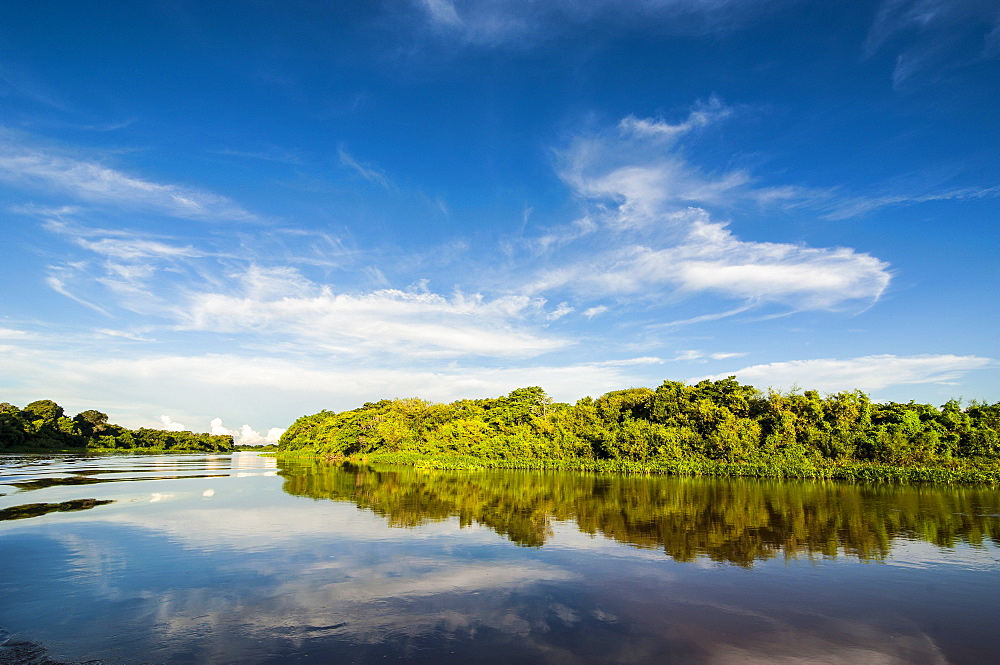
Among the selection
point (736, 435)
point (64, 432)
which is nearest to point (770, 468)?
point (736, 435)

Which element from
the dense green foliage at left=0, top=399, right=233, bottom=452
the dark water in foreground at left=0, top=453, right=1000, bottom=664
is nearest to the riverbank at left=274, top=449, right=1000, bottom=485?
the dark water in foreground at left=0, top=453, right=1000, bottom=664

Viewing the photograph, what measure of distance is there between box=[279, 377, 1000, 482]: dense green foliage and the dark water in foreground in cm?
1875

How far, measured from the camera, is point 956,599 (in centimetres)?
959

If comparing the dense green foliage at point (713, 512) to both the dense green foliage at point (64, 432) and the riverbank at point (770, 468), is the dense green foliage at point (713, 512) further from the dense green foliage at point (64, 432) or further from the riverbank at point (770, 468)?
the dense green foliage at point (64, 432)

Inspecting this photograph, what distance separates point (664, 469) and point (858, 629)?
111 ft

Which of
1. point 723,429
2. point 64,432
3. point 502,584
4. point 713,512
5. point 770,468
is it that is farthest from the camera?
point 64,432

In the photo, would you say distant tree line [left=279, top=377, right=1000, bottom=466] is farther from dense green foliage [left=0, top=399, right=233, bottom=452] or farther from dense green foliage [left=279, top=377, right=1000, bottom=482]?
dense green foliage [left=0, top=399, right=233, bottom=452]

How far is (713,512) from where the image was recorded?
2020 cm

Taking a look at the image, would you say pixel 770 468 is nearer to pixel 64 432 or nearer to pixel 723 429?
pixel 723 429

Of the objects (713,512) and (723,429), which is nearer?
(713,512)

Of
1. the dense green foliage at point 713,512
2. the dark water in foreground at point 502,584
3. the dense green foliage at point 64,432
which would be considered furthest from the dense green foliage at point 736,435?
the dense green foliage at point 64,432

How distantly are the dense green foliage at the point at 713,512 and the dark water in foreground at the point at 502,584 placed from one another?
0.18 m

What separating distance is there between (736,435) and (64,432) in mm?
115238

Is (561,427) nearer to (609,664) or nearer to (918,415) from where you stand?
(918,415)
